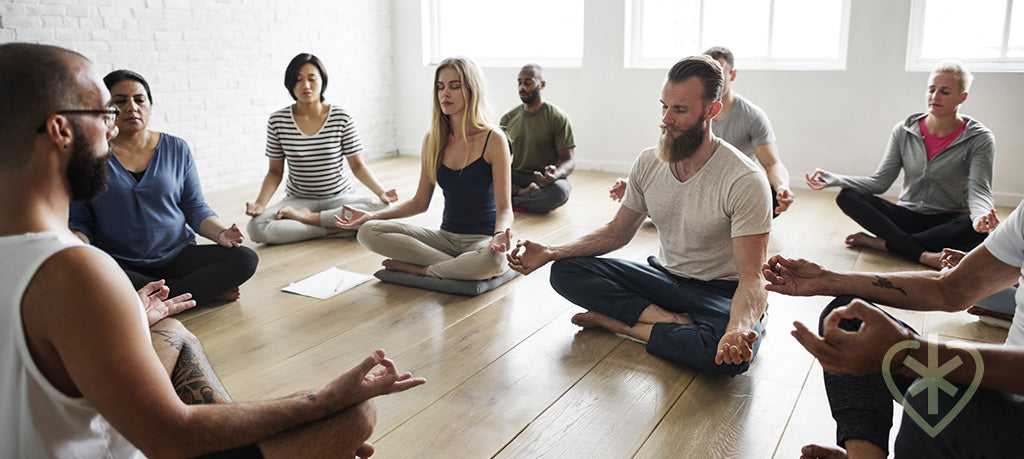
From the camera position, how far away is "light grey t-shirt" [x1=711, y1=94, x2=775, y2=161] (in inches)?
167

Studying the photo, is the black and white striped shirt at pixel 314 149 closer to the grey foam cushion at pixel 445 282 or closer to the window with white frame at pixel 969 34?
the grey foam cushion at pixel 445 282

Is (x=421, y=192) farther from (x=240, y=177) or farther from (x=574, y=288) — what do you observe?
(x=240, y=177)

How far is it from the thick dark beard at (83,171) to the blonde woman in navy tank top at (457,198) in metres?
2.07

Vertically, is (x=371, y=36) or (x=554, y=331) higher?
(x=371, y=36)

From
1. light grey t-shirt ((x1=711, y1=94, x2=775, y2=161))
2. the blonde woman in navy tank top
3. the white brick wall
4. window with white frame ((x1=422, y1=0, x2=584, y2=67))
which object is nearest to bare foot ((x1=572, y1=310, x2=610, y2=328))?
the blonde woman in navy tank top

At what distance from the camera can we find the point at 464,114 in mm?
3393

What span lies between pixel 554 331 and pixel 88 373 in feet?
6.54

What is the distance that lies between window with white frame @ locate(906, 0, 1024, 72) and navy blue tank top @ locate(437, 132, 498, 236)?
12.7 feet

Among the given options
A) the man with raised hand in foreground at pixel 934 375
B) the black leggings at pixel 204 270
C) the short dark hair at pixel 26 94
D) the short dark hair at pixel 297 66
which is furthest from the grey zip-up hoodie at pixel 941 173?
the short dark hair at pixel 26 94

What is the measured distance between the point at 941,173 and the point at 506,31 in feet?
15.1

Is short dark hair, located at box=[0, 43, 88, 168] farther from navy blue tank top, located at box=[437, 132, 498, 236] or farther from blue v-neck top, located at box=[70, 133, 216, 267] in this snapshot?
navy blue tank top, located at box=[437, 132, 498, 236]

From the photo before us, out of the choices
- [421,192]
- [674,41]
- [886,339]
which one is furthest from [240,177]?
[886,339]

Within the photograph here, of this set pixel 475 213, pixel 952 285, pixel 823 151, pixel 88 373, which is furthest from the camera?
pixel 823 151

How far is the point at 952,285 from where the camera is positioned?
1.86 meters
